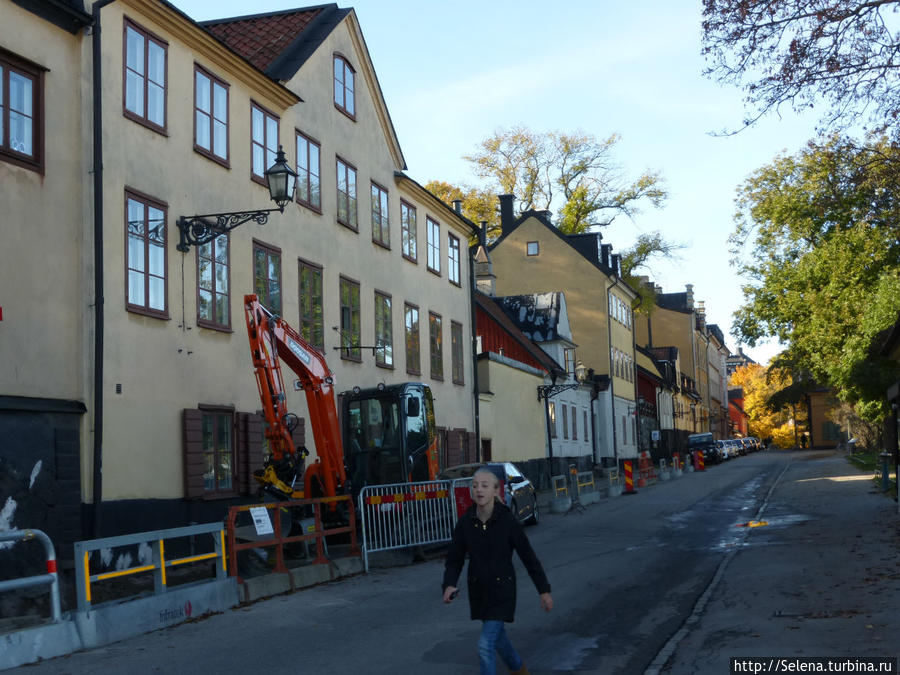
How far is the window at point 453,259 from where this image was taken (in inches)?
1300

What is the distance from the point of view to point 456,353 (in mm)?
32781

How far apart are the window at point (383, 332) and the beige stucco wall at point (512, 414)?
25.4ft

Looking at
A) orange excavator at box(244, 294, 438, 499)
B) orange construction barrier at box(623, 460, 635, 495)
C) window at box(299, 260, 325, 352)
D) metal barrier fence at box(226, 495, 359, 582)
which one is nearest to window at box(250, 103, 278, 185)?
window at box(299, 260, 325, 352)

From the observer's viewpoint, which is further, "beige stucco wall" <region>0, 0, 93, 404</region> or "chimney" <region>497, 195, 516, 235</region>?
"chimney" <region>497, 195, 516, 235</region>

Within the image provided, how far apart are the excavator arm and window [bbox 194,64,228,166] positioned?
4.36 meters

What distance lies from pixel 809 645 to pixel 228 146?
14.8 metres

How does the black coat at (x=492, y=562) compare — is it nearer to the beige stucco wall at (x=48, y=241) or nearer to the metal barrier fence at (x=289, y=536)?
the metal barrier fence at (x=289, y=536)

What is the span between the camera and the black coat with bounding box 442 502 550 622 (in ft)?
22.4

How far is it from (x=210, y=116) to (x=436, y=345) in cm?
1274

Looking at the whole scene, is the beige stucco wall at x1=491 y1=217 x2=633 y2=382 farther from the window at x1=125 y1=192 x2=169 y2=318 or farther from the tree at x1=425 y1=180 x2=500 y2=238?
the window at x1=125 y1=192 x2=169 y2=318

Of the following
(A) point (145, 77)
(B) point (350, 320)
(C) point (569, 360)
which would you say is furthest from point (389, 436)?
(C) point (569, 360)

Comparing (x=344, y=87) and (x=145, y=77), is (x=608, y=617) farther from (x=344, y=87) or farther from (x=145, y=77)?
(x=344, y=87)

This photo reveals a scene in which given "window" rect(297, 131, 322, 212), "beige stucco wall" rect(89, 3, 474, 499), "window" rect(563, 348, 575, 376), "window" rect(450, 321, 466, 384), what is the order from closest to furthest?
"beige stucco wall" rect(89, 3, 474, 499), "window" rect(297, 131, 322, 212), "window" rect(450, 321, 466, 384), "window" rect(563, 348, 575, 376)

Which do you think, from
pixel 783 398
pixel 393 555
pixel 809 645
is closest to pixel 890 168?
pixel 809 645
